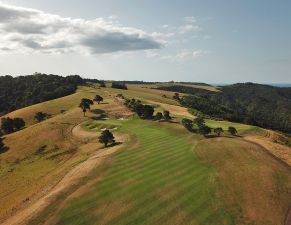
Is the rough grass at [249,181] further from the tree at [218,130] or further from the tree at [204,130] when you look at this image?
the tree at [218,130]

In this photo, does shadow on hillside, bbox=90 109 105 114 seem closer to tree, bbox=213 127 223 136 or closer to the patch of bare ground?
tree, bbox=213 127 223 136

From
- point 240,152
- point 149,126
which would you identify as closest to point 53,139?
point 149,126

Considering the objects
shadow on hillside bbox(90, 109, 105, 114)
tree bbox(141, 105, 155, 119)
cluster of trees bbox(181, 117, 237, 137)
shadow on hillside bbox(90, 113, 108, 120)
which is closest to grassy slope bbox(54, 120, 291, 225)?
cluster of trees bbox(181, 117, 237, 137)

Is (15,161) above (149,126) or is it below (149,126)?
below

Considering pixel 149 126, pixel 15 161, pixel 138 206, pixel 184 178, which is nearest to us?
pixel 138 206

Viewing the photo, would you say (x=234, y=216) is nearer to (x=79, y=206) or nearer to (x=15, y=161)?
(x=79, y=206)

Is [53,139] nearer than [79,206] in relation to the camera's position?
No
